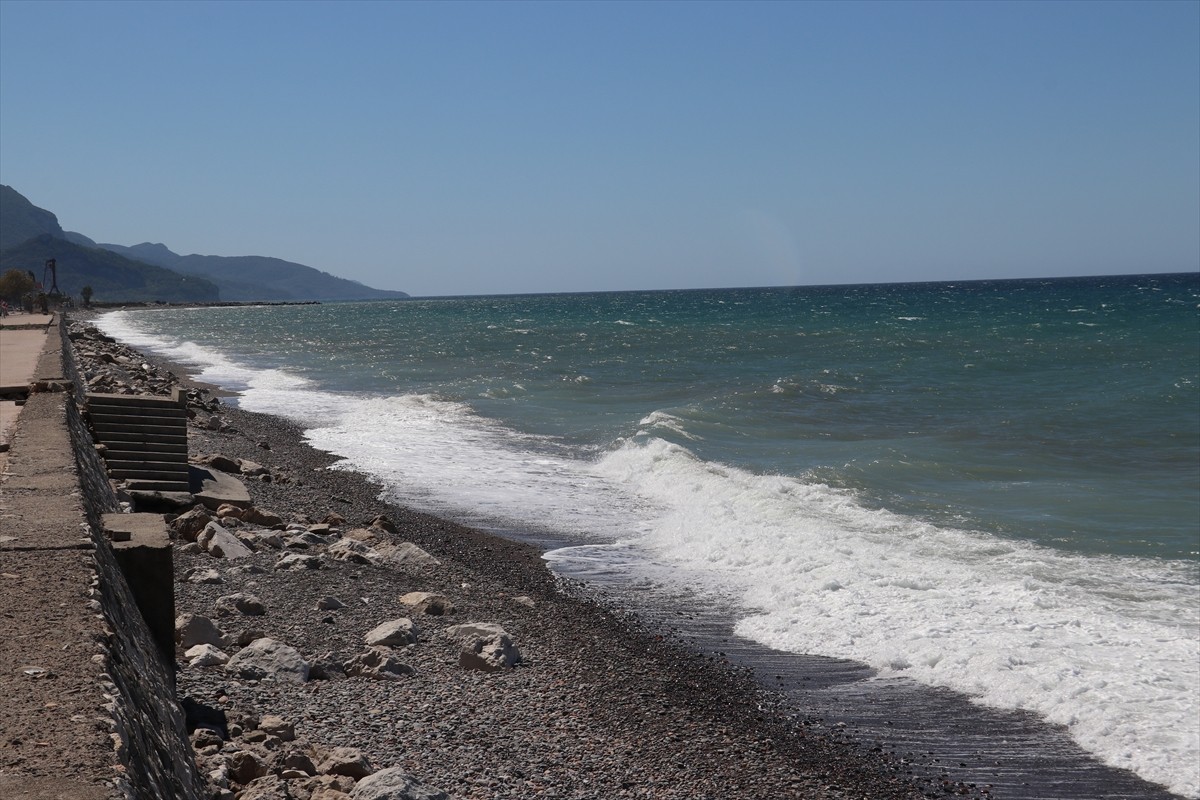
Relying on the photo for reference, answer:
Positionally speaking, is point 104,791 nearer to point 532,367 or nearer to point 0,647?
point 0,647

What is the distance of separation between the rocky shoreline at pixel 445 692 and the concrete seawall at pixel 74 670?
0.83 meters

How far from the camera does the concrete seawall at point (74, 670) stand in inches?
106

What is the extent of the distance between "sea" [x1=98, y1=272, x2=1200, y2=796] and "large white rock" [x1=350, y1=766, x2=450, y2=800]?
3880mm

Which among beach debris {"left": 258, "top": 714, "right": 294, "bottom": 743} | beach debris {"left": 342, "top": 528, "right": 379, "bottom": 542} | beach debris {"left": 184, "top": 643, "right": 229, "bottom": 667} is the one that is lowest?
beach debris {"left": 342, "top": 528, "right": 379, "bottom": 542}

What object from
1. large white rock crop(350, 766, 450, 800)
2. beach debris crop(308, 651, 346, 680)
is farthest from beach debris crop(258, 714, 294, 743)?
beach debris crop(308, 651, 346, 680)

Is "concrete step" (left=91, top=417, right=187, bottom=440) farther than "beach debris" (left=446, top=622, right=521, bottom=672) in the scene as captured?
Yes

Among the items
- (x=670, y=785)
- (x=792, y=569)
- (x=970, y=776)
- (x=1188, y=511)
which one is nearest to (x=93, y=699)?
(x=670, y=785)

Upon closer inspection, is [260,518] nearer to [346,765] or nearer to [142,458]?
[142,458]

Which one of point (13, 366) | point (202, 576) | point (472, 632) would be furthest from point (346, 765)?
point (13, 366)

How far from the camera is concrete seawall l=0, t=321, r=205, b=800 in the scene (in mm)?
2691

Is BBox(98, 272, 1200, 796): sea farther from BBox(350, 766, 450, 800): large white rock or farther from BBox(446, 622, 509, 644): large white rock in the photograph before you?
BBox(350, 766, 450, 800): large white rock

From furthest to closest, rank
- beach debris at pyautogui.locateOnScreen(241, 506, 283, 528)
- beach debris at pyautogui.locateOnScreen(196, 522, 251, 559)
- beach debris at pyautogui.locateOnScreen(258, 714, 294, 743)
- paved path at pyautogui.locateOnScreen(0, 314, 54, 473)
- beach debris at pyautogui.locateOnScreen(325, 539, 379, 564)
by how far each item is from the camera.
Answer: beach debris at pyautogui.locateOnScreen(241, 506, 283, 528)
beach debris at pyautogui.locateOnScreen(325, 539, 379, 564)
paved path at pyautogui.locateOnScreen(0, 314, 54, 473)
beach debris at pyautogui.locateOnScreen(196, 522, 251, 559)
beach debris at pyautogui.locateOnScreen(258, 714, 294, 743)

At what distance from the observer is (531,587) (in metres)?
9.58

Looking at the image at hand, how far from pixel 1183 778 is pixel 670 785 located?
9.41 ft
